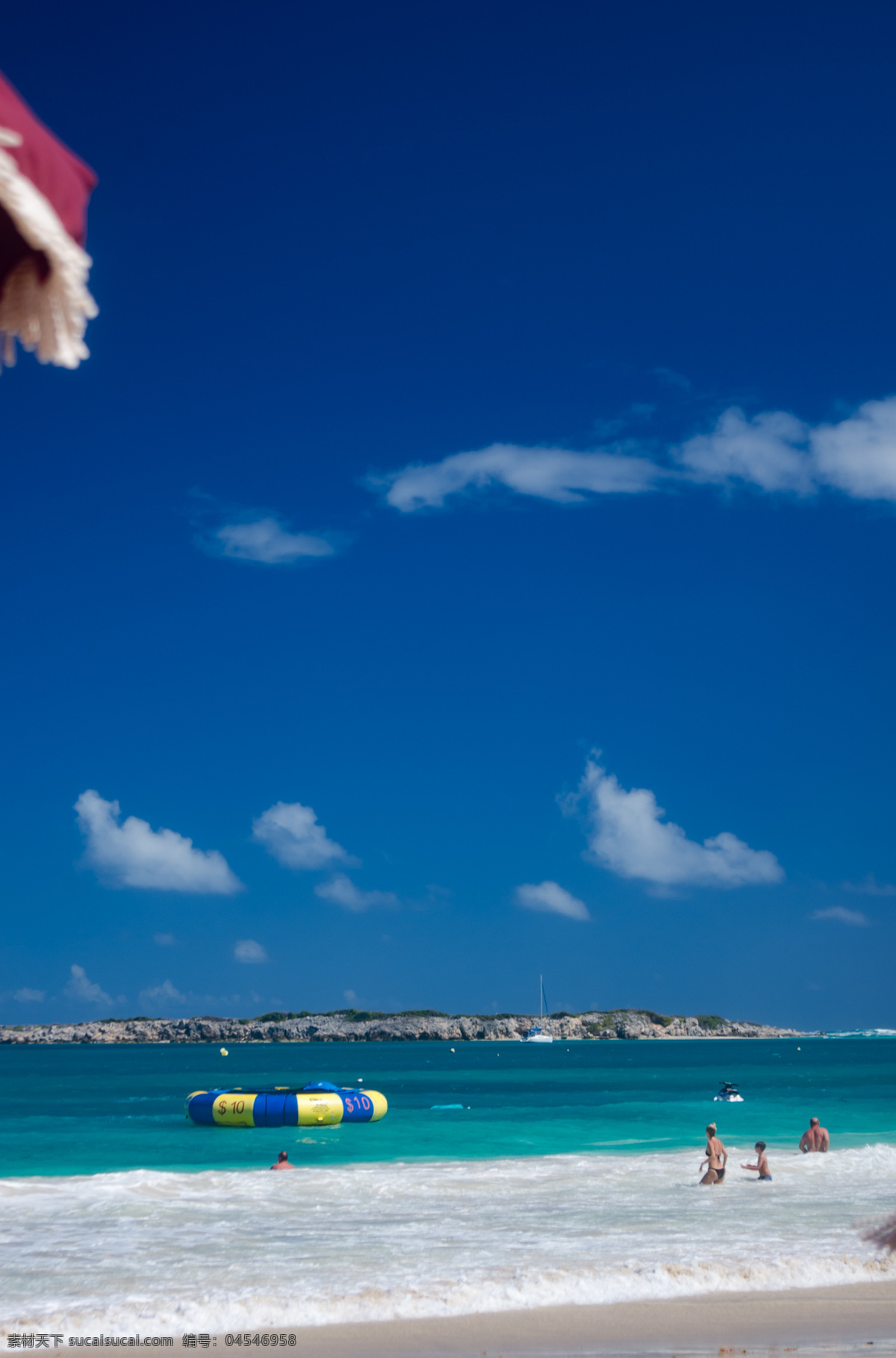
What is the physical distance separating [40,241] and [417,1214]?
17479 mm

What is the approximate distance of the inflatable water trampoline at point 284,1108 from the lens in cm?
3012

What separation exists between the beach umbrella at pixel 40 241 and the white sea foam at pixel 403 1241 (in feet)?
20.9

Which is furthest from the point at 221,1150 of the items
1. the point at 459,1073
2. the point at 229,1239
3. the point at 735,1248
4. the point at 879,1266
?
the point at 459,1073

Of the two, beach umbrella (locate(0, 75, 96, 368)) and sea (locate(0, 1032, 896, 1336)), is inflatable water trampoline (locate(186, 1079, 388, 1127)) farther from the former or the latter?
beach umbrella (locate(0, 75, 96, 368))

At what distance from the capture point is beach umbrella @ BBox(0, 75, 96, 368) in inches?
87.0

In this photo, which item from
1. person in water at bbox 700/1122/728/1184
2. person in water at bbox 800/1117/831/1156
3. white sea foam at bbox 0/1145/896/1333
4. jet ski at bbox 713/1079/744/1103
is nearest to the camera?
white sea foam at bbox 0/1145/896/1333

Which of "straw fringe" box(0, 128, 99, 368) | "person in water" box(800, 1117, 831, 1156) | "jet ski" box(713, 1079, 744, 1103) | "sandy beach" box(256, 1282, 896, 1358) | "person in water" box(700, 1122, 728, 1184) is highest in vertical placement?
"straw fringe" box(0, 128, 99, 368)

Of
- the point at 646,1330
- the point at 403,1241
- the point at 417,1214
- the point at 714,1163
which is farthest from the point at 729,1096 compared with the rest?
the point at 646,1330

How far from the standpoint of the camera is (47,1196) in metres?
20.0

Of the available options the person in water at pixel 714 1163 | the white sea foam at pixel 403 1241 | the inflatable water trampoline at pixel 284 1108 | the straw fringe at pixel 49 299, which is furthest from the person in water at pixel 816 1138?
the straw fringe at pixel 49 299

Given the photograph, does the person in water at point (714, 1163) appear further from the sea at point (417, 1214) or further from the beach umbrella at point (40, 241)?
the beach umbrella at point (40, 241)

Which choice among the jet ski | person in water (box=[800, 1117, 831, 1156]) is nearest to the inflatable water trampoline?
person in water (box=[800, 1117, 831, 1156])

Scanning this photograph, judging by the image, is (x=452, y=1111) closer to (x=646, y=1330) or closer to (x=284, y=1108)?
(x=284, y=1108)

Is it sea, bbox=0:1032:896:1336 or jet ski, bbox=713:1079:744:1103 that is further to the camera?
jet ski, bbox=713:1079:744:1103
